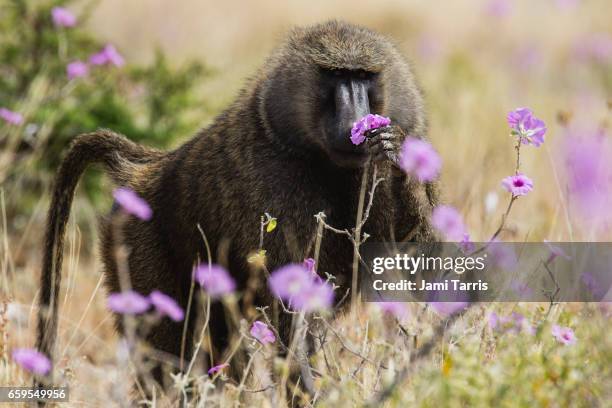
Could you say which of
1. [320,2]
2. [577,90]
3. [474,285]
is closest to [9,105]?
[474,285]

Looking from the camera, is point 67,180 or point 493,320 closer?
point 493,320

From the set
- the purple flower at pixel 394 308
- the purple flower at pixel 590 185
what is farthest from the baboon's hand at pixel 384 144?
the purple flower at pixel 590 185

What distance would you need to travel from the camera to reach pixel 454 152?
6938mm

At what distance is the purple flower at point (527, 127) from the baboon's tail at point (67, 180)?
1723mm

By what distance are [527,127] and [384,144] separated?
19.0 inches

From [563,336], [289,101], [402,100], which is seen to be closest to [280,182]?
[289,101]

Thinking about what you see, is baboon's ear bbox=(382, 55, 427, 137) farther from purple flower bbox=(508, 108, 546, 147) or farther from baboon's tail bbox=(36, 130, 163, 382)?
baboon's tail bbox=(36, 130, 163, 382)

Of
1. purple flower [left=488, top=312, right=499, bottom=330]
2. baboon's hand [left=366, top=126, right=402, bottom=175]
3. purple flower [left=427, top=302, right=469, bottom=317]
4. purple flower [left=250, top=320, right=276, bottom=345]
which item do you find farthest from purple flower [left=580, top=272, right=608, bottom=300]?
purple flower [left=250, top=320, right=276, bottom=345]

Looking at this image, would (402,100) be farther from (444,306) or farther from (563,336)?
(563,336)

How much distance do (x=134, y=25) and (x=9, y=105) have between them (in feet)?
20.5

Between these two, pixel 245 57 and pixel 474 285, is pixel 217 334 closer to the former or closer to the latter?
pixel 474 285

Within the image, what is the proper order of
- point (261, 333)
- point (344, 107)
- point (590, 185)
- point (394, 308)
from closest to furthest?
1. point (261, 333)
2. point (394, 308)
3. point (344, 107)
4. point (590, 185)

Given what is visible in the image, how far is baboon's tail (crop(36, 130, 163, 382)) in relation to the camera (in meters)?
3.59

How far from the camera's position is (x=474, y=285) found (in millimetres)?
3172
